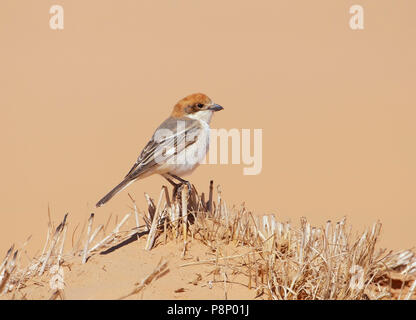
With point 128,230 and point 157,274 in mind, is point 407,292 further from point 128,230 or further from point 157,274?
point 128,230

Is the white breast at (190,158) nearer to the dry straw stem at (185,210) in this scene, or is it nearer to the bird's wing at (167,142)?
the bird's wing at (167,142)

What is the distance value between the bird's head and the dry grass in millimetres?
1635

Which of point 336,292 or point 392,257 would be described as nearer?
point 336,292

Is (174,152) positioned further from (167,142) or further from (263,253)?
(263,253)

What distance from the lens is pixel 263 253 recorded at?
161 inches

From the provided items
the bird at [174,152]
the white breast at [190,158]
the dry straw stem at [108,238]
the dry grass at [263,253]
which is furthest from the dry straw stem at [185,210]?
the white breast at [190,158]

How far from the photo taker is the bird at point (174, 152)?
5.57 metres

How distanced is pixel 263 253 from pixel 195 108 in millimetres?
2803

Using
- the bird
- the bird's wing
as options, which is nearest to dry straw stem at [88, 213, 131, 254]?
the bird

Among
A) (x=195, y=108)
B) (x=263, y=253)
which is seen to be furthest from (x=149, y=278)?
(x=195, y=108)
